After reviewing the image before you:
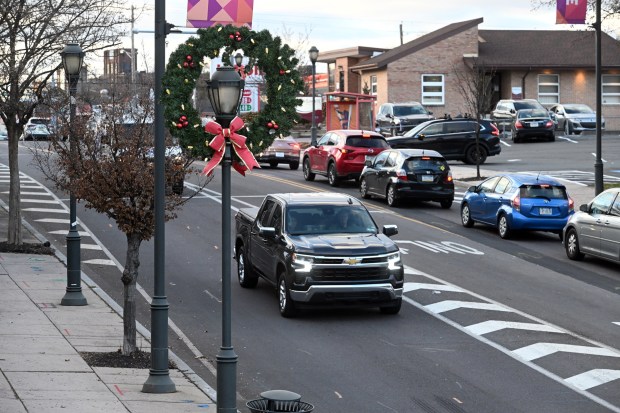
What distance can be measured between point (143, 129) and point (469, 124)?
2796 centimetres

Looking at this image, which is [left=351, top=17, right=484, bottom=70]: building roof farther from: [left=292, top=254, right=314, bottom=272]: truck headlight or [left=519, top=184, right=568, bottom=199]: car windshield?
[left=292, top=254, right=314, bottom=272]: truck headlight

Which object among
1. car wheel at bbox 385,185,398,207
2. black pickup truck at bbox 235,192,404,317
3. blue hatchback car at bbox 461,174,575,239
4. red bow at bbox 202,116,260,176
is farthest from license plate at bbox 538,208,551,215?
red bow at bbox 202,116,260,176

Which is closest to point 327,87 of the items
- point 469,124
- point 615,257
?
point 469,124

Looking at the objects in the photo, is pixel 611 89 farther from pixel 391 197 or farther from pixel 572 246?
pixel 572 246

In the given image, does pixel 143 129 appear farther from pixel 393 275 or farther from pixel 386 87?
pixel 386 87

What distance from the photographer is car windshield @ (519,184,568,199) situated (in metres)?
26.2

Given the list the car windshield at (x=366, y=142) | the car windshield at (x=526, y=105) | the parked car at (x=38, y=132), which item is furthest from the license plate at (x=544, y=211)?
the car windshield at (x=526, y=105)

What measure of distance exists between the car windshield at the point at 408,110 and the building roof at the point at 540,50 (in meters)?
9.72

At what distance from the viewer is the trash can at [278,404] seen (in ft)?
33.7

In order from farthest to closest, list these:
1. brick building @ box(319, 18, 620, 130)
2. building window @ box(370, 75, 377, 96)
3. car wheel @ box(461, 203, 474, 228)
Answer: building window @ box(370, 75, 377, 96), brick building @ box(319, 18, 620, 130), car wheel @ box(461, 203, 474, 228)

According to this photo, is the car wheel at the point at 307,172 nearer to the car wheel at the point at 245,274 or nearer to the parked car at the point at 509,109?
the car wheel at the point at 245,274

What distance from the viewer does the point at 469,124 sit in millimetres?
42531

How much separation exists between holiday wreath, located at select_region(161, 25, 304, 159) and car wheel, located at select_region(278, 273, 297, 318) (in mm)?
5079

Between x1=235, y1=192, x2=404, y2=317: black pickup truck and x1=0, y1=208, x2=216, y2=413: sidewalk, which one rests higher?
x1=235, y1=192, x2=404, y2=317: black pickup truck
